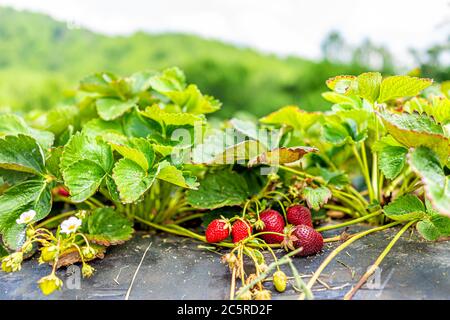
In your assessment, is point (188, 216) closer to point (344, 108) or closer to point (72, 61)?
point (344, 108)

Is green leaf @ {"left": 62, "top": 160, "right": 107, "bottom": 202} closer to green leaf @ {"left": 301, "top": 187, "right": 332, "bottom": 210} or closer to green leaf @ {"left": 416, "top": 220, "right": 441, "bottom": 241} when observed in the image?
green leaf @ {"left": 301, "top": 187, "right": 332, "bottom": 210}

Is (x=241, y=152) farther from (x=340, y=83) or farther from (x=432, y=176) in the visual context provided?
(x=432, y=176)

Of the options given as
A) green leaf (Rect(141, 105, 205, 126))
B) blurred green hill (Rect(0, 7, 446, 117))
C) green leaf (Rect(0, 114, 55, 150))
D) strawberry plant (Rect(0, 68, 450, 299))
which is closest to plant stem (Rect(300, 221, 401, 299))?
strawberry plant (Rect(0, 68, 450, 299))

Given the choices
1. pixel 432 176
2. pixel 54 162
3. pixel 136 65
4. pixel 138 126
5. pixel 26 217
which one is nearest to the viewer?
pixel 432 176

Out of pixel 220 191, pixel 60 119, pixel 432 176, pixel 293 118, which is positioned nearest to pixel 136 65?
pixel 60 119

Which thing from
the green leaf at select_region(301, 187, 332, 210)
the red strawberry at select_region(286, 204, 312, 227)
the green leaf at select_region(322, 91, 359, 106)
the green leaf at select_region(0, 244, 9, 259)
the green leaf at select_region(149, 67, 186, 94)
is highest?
the green leaf at select_region(149, 67, 186, 94)

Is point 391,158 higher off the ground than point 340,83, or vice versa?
point 340,83

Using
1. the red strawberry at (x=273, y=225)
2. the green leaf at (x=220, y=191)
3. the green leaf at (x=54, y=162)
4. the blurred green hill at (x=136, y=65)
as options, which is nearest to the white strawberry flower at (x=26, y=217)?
the green leaf at (x=54, y=162)
